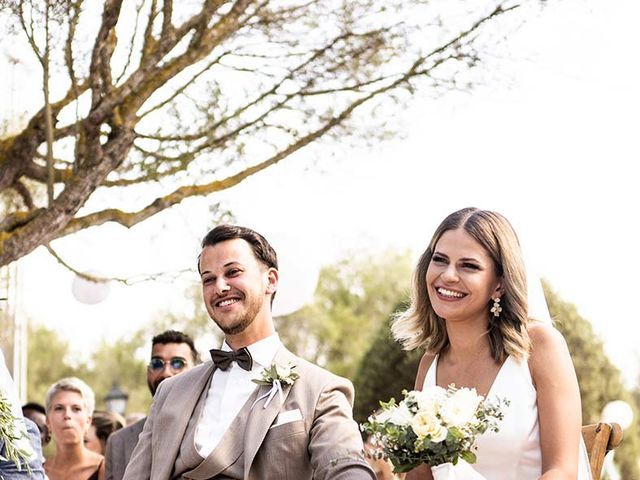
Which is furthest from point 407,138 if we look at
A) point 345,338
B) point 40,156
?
point 345,338

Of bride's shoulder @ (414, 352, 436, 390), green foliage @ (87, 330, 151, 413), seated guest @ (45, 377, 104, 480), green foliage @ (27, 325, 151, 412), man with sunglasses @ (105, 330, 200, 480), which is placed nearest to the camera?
bride's shoulder @ (414, 352, 436, 390)

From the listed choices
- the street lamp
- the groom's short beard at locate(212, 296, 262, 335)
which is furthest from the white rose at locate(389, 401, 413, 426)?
the street lamp

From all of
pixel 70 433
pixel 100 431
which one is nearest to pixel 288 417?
pixel 70 433

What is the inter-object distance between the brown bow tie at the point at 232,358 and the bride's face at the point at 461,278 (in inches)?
32.2

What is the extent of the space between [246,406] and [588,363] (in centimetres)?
1763

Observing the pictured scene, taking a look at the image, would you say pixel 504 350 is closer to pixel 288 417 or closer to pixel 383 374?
pixel 288 417

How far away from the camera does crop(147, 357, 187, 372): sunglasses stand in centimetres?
733

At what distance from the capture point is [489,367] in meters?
4.91

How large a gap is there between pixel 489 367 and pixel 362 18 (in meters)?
4.41

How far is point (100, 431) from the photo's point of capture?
32.2 ft

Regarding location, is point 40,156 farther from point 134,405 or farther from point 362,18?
point 134,405

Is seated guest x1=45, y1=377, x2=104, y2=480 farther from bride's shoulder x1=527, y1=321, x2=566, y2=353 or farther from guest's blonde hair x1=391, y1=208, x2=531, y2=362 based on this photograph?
bride's shoulder x1=527, y1=321, x2=566, y2=353

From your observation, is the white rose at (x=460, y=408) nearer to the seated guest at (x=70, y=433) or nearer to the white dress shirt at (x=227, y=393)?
the white dress shirt at (x=227, y=393)

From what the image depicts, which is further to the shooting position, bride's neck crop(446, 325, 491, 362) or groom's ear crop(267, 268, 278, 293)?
groom's ear crop(267, 268, 278, 293)
